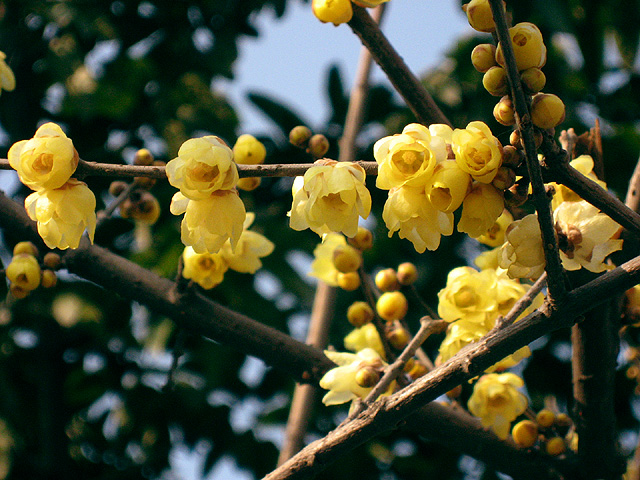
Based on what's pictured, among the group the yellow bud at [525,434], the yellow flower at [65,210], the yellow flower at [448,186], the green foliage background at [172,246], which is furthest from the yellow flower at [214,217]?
the green foliage background at [172,246]

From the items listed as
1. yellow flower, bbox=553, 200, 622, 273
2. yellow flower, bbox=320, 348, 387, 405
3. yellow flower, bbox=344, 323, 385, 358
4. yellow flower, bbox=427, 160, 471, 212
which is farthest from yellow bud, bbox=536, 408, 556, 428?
yellow flower, bbox=427, 160, 471, 212

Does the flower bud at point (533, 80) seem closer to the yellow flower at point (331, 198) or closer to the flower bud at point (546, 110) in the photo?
the flower bud at point (546, 110)

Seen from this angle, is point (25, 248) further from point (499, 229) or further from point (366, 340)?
point (499, 229)

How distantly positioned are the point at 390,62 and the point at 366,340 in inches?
29.6

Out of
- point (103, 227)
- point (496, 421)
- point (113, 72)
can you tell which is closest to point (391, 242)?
point (496, 421)

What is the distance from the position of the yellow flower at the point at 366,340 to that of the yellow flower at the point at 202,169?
2.81 feet

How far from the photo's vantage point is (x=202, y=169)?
89 centimetres

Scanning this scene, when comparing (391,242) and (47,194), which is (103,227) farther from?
(47,194)

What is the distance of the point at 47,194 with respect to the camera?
0.94m

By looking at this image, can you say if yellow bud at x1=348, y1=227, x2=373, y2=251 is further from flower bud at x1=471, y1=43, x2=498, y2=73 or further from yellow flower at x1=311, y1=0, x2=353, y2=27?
flower bud at x1=471, y1=43, x2=498, y2=73

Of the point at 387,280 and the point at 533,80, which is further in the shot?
the point at 387,280

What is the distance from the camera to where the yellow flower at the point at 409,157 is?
0.85 metres

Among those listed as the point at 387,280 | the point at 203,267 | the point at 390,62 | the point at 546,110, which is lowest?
the point at 546,110

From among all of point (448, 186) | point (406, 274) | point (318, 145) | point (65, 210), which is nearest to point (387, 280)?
point (406, 274)
